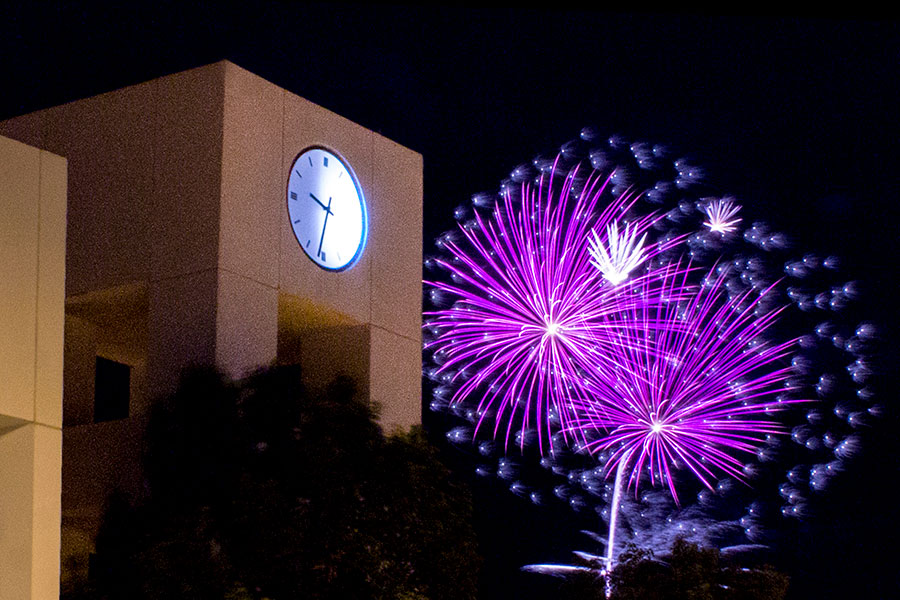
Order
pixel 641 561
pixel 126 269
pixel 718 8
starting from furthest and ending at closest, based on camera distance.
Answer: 1. pixel 641 561
2. pixel 126 269
3. pixel 718 8

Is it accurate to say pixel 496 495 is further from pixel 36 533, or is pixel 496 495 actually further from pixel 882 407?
pixel 36 533

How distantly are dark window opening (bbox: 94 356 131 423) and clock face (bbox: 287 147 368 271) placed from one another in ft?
27.2

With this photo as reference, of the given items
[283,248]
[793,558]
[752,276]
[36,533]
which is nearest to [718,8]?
[36,533]

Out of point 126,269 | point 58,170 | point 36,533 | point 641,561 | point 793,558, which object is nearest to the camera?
point 36,533

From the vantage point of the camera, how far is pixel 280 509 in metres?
16.3

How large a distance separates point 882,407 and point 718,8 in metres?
51.4

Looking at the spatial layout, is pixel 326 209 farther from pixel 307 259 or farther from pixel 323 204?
pixel 307 259

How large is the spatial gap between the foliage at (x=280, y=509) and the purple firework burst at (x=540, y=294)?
6.40 meters

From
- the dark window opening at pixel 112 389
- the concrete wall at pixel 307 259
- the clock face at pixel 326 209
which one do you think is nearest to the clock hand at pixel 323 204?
the clock face at pixel 326 209

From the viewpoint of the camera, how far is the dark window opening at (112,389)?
27594 millimetres

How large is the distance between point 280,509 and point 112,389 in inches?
501

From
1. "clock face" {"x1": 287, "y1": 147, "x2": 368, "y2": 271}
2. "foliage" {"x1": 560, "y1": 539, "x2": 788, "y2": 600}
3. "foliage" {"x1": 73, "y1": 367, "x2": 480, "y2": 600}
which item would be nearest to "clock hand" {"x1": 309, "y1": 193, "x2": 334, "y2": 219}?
"clock face" {"x1": 287, "y1": 147, "x2": 368, "y2": 271}

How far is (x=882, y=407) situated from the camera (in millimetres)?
51844

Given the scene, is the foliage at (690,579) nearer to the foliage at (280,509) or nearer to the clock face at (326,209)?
the foliage at (280,509)
